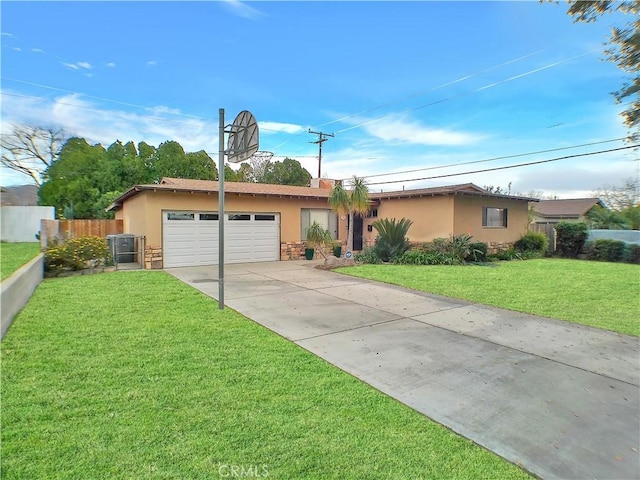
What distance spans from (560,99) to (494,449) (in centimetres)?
1432

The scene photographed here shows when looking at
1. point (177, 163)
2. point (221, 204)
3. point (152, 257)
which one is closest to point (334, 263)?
point (152, 257)

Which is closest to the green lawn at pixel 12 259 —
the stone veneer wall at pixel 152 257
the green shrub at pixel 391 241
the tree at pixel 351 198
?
the stone veneer wall at pixel 152 257

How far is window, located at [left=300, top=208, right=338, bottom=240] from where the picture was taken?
15.6 metres

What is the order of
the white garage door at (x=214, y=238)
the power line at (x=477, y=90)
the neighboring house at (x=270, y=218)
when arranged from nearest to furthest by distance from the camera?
the power line at (x=477, y=90), the neighboring house at (x=270, y=218), the white garage door at (x=214, y=238)

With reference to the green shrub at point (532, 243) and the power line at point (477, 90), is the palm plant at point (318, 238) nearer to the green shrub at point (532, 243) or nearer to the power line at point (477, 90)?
the power line at point (477, 90)

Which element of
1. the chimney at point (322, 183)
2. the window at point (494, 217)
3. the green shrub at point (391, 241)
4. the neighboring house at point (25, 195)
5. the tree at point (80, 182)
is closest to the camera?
the green shrub at point (391, 241)

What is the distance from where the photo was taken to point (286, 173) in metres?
35.9

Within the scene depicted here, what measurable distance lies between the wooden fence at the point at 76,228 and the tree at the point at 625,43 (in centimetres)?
1577

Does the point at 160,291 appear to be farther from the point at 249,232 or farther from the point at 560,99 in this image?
the point at 560,99

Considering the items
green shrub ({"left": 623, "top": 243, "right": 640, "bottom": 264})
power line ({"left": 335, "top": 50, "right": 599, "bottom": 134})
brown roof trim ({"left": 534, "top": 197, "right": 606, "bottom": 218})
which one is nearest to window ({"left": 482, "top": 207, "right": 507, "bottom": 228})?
green shrub ({"left": 623, "top": 243, "right": 640, "bottom": 264})

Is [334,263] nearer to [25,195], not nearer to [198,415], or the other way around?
[198,415]

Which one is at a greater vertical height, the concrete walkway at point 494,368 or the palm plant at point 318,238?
the palm plant at point 318,238

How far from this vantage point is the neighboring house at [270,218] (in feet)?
40.9

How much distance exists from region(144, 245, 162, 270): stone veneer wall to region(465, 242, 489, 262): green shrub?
11614 millimetres
